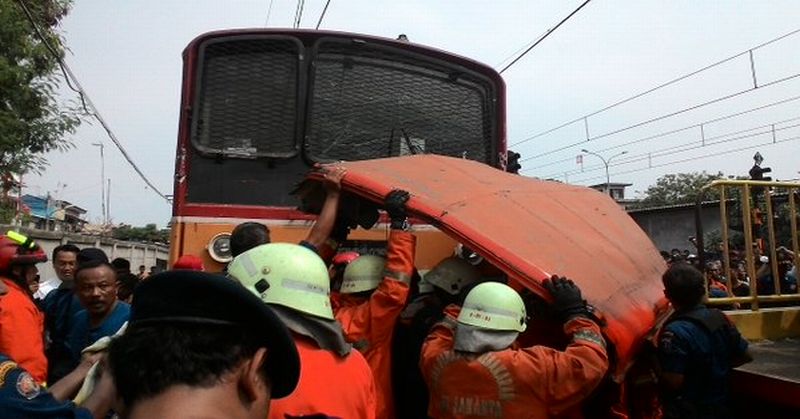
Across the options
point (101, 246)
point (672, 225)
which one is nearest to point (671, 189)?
point (672, 225)

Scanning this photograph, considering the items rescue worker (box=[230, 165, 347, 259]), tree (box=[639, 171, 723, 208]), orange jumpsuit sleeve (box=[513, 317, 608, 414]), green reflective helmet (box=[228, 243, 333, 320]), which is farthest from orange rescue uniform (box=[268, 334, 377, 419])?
tree (box=[639, 171, 723, 208])

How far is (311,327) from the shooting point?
175 cm

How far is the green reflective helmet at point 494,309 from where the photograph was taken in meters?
2.27

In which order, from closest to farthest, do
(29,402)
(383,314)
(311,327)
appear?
(29,402)
(311,327)
(383,314)

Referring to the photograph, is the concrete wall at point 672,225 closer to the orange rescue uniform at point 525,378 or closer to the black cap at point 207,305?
the orange rescue uniform at point 525,378

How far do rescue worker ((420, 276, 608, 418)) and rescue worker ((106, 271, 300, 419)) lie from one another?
4.46 ft

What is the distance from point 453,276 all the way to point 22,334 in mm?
1982

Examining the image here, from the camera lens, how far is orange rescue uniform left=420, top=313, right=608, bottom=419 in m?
A: 2.20

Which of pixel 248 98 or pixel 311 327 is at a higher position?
pixel 248 98

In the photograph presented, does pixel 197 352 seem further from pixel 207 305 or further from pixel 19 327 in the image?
pixel 19 327

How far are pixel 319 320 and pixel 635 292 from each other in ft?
4.94

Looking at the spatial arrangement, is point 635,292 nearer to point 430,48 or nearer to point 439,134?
point 439,134

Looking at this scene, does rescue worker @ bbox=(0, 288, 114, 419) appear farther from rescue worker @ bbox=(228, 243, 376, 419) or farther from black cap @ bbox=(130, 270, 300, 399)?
black cap @ bbox=(130, 270, 300, 399)

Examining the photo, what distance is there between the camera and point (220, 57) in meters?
3.83
